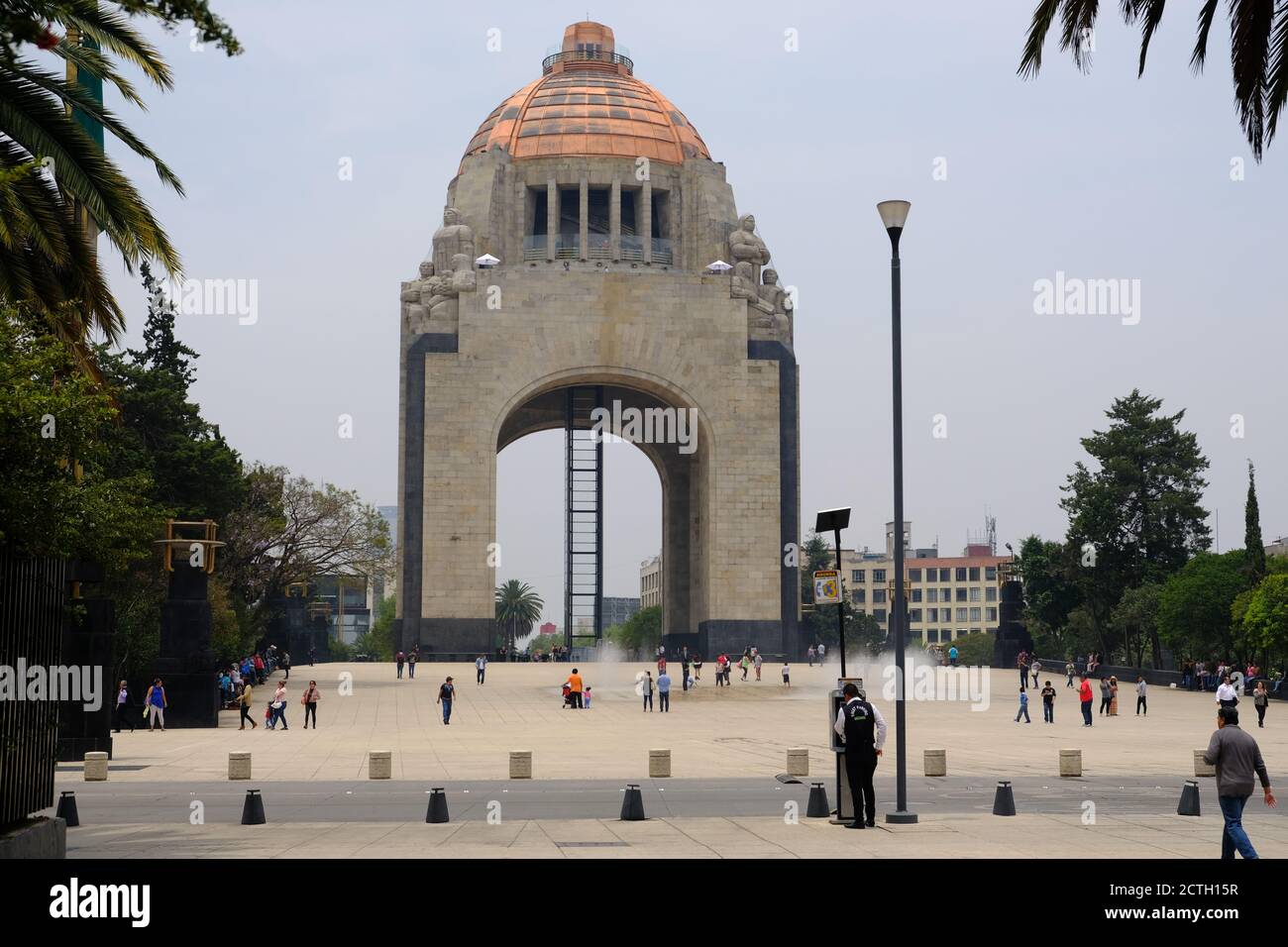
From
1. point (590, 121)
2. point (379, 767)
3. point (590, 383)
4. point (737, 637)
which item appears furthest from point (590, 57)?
point (379, 767)

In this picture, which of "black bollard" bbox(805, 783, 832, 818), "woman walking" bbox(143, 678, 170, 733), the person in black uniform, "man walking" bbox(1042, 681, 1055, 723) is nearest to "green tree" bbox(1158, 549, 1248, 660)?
"man walking" bbox(1042, 681, 1055, 723)

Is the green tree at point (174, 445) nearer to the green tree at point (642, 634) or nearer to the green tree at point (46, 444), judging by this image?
the green tree at point (46, 444)

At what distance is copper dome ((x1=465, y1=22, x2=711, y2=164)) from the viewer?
8106 centimetres

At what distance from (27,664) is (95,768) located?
13.9 m

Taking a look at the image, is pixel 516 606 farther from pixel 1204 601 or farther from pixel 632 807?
pixel 632 807

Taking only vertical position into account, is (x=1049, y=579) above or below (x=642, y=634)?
above

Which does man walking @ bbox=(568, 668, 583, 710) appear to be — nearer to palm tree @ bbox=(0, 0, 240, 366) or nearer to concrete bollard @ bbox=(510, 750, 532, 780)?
concrete bollard @ bbox=(510, 750, 532, 780)

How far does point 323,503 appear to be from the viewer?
60.8 metres

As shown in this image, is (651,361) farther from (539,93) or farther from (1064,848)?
(1064,848)

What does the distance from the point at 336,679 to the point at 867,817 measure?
4427 cm

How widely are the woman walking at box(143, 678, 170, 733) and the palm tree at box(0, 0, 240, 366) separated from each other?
22.0 meters

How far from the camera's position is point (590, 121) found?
81.8 m

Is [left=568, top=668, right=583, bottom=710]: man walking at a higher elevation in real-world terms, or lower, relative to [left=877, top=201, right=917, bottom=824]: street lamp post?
lower
